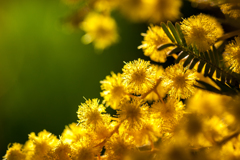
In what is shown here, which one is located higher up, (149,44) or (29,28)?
(29,28)

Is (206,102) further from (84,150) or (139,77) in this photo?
(84,150)

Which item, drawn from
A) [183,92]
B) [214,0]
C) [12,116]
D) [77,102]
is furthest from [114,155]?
[12,116]

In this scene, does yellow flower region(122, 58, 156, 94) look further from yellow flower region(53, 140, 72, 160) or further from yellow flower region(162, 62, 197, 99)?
yellow flower region(53, 140, 72, 160)

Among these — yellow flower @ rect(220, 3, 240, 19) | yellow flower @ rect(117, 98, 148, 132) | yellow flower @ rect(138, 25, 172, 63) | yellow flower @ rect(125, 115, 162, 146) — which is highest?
yellow flower @ rect(138, 25, 172, 63)

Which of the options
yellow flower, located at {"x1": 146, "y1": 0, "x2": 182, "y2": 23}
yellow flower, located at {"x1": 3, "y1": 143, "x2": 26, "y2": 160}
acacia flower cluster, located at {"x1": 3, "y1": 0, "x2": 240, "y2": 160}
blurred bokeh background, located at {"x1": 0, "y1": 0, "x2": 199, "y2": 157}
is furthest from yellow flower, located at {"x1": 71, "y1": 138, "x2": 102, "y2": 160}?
blurred bokeh background, located at {"x1": 0, "y1": 0, "x2": 199, "y2": 157}

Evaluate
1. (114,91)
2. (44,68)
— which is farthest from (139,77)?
(44,68)

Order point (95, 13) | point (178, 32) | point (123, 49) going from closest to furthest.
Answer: point (95, 13)
point (178, 32)
point (123, 49)

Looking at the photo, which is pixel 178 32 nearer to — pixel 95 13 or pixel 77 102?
pixel 95 13
